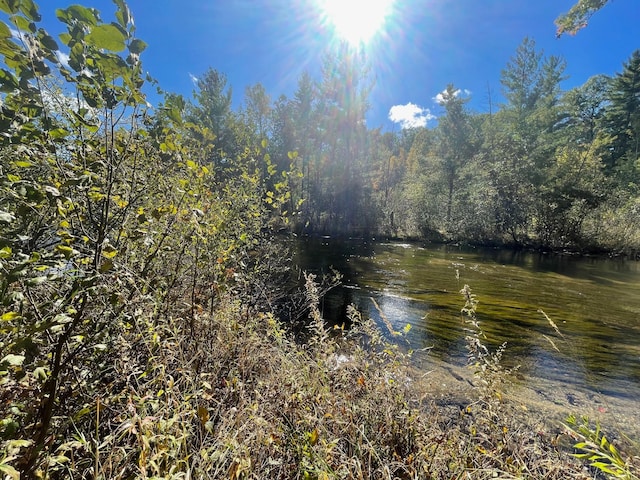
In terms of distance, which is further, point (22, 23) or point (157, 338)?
point (157, 338)

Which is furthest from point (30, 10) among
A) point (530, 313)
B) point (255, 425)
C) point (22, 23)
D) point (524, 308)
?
point (524, 308)

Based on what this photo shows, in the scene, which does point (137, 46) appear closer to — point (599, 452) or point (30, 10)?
point (30, 10)

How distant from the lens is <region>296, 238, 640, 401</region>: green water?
15.4 ft

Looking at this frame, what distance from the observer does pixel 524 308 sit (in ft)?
24.4

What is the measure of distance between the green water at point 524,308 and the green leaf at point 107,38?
3.44 meters

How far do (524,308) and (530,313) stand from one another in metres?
0.37

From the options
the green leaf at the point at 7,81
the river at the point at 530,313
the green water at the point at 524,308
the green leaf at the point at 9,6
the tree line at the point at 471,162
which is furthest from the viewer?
the tree line at the point at 471,162

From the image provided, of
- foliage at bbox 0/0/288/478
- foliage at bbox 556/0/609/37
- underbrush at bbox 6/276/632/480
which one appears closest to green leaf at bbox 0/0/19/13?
foliage at bbox 0/0/288/478

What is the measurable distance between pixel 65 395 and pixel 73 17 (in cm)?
170

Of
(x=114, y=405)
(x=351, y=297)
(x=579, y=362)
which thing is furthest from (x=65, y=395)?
(x=351, y=297)

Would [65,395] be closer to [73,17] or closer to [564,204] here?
[73,17]

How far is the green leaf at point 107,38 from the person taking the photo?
1162mm

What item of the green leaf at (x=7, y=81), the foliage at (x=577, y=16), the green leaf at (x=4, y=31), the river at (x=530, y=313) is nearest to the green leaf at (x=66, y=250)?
the green leaf at (x=7, y=81)

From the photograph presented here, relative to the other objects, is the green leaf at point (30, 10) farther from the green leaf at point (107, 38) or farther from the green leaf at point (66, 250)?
the green leaf at point (66, 250)
